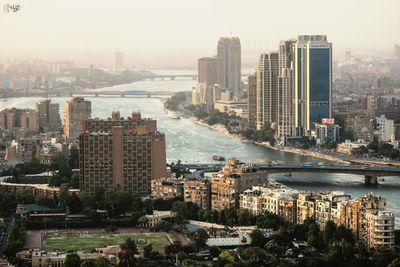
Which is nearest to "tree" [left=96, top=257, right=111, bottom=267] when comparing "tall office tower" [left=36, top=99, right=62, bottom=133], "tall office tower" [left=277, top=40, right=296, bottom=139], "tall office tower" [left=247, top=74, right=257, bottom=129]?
"tall office tower" [left=36, top=99, right=62, bottom=133]

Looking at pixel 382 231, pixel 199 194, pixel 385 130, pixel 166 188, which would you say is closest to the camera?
pixel 382 231

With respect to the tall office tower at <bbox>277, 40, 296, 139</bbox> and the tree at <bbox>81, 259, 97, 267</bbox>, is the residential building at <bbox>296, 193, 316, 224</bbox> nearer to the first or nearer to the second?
the tree at <bbox>81, 259, 97, 267</bbox>

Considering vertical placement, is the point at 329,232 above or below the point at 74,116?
below

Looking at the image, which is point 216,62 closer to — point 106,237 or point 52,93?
point 52,93

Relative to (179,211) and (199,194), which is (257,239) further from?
(199,194)

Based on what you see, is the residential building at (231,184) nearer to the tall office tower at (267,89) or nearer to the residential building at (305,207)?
the residential building at (305,207)

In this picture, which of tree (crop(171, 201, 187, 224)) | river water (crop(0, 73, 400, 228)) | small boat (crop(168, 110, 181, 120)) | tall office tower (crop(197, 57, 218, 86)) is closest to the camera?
tree (crop(171, 201, 187, 224))

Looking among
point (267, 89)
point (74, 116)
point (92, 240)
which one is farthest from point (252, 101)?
point (92, 240)
